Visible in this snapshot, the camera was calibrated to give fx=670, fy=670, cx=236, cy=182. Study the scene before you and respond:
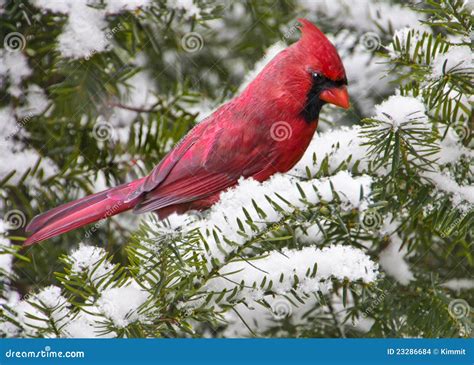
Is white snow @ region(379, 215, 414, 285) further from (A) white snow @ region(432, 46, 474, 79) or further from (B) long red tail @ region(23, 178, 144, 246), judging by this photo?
(B) long red tail @ region(23, 178, 144, 246)

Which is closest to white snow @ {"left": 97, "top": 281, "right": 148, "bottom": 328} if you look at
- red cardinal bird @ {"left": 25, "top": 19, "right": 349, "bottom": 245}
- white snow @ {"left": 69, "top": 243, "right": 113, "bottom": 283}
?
white snow @ {"left": 69, "top": 243, "right": 113, "bottom": 283}

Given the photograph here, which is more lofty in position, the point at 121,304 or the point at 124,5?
the point at 124,5

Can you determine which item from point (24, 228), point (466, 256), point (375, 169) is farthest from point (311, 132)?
point (24, 228)

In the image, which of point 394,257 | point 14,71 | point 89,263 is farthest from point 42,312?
point 394,257

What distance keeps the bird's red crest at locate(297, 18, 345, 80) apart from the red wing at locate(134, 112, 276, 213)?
0.56ft

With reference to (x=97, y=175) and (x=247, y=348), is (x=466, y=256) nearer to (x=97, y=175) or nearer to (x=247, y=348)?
(x=247, y=348)

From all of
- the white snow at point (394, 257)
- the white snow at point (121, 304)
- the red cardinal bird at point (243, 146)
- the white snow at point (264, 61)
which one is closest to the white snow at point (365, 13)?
the white snow at point (264, 61)

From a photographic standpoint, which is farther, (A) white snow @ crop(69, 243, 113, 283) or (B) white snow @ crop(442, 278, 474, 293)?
(B) white snow @ crop(442, 278, 474, 293)

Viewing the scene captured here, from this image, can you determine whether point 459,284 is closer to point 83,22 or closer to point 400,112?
point 400,112

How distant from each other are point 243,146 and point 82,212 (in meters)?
0.34

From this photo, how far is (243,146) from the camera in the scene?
1.34 m

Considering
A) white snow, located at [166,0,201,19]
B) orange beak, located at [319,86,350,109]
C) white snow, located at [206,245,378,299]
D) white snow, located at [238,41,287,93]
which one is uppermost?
white snow, located at [166,0,201,19]

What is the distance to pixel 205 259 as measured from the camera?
3.31 ft

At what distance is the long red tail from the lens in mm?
1279
